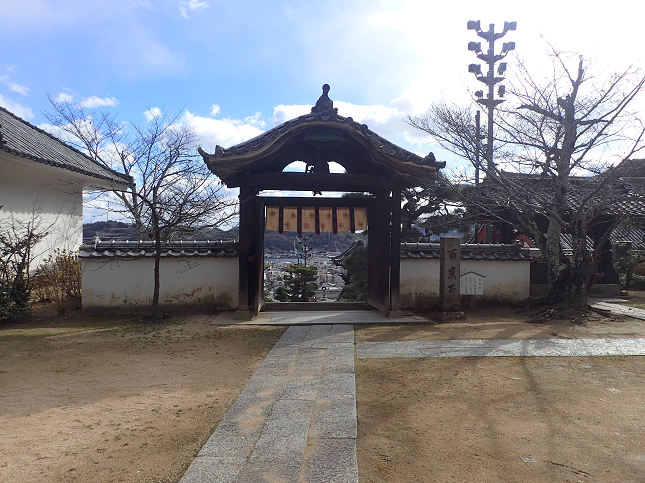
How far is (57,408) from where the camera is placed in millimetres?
4363

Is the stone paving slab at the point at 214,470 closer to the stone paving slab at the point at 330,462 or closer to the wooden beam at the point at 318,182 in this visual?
the stone paving slab at the point at 330,462

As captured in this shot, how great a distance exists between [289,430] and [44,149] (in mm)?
13758

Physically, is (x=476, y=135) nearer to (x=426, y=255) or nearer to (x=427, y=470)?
(x=426, y=255)

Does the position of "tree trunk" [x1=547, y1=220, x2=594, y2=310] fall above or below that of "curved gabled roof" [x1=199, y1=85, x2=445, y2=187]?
below

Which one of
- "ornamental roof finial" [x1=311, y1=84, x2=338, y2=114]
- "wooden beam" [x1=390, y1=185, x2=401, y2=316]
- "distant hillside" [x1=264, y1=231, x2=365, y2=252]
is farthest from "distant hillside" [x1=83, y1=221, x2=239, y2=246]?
"wooden beam" [x1=390, y1=185, x2=401, y2=316]

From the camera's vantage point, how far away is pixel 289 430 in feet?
12.3

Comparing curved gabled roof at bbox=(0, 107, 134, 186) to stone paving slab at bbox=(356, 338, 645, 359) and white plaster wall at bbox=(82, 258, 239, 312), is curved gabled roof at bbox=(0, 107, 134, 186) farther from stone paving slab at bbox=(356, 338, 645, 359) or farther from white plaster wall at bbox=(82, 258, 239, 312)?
stone paving slab at bbox=(356, 338, 645, 359)

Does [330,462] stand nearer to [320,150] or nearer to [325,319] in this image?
[325,319]

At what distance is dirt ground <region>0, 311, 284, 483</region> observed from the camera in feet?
10.8

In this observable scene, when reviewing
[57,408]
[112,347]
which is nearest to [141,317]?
[112,347]

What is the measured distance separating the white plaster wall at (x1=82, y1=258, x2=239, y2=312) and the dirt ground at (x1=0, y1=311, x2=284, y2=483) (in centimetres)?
146

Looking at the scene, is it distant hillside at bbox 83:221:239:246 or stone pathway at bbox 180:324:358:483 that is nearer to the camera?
stone pathway at bbox 180:324:358:483

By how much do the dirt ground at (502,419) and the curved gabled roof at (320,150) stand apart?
4.21 metres

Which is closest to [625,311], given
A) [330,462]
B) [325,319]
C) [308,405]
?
[325,319]
